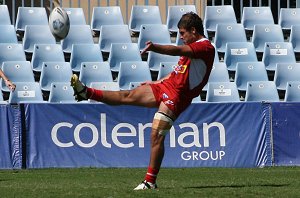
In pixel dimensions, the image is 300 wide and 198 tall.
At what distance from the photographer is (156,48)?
9.41 m

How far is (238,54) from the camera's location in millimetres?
19047

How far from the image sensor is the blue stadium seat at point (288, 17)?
20797 millimetres

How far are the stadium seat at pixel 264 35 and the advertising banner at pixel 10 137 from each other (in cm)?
→ 700

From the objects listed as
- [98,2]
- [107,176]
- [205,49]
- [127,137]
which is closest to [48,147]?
[127,137]

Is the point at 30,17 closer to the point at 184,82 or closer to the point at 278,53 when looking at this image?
the point at 278,53

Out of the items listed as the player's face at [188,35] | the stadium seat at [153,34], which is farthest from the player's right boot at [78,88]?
the stadium seat at [153,34]

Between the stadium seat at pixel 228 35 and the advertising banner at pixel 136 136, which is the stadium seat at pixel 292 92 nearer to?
the advertising banner at pixel 136 136

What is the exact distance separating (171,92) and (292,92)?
7704 millimetres

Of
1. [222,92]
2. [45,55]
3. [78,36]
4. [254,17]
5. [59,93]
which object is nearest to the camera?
[59,93]

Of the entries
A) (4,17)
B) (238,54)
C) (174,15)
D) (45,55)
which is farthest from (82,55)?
(238,54)

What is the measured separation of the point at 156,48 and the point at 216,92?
7.98m

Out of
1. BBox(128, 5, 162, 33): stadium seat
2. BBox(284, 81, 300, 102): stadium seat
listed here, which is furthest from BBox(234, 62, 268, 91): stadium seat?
BBox(128, 5, 162, 33): stadium seat

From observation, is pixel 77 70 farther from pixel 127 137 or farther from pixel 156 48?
pixel 156 48

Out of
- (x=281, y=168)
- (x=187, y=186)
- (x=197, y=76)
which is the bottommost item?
(x=281, y=168)
